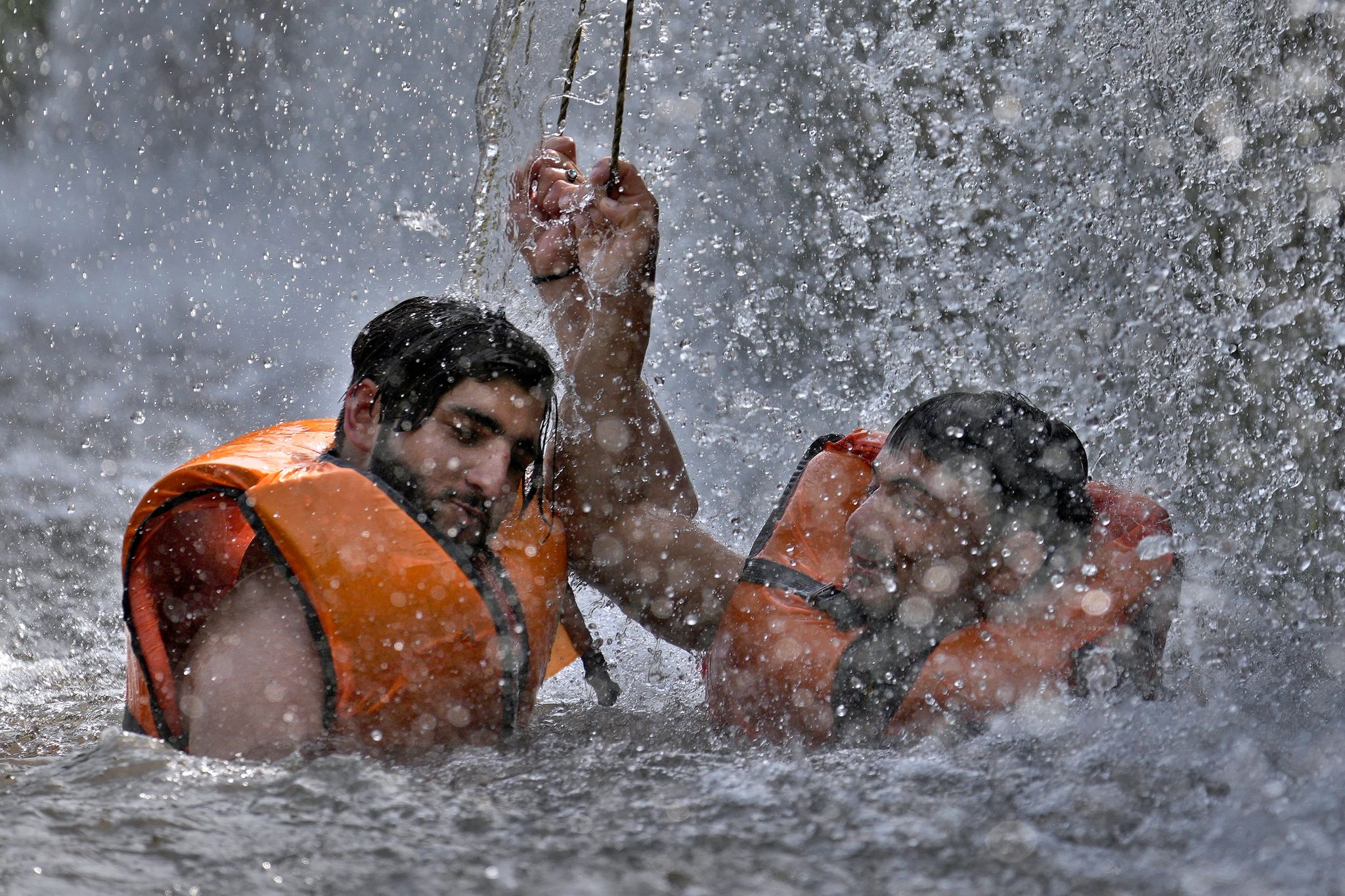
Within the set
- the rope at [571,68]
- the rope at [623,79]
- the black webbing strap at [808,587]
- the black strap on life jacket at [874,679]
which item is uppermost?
the rope at [571,68]

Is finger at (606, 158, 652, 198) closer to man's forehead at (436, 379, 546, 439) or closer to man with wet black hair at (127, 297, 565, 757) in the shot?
man with wet black hair at (127, 297, 565, 757)

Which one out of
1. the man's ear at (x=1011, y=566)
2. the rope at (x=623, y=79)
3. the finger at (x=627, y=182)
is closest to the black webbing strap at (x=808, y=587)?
the man's ear at (x=1011, y=566)

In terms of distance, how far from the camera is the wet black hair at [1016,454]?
9.59 ft

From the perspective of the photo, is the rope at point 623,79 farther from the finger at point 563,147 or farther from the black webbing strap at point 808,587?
the black webbing strap at point 808,587

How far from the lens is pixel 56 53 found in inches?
308

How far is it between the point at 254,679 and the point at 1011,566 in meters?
1.72

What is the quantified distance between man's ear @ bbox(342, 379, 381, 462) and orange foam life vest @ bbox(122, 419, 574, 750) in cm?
9

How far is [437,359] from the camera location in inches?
108

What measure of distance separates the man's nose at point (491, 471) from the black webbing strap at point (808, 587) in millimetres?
703

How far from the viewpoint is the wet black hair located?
292 centimetres

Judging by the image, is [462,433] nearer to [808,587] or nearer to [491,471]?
[491,471]

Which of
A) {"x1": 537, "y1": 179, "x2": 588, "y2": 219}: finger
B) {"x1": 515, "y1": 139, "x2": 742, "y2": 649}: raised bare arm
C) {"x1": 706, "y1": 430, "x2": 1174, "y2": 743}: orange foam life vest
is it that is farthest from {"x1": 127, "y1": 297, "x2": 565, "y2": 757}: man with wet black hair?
{"x1": 706, "y1": 430, "x2": 1174, "y2": 743}: orange foam life vest

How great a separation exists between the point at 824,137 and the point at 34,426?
4956 millimetres

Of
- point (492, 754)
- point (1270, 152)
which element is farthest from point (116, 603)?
point (1270, 152)
